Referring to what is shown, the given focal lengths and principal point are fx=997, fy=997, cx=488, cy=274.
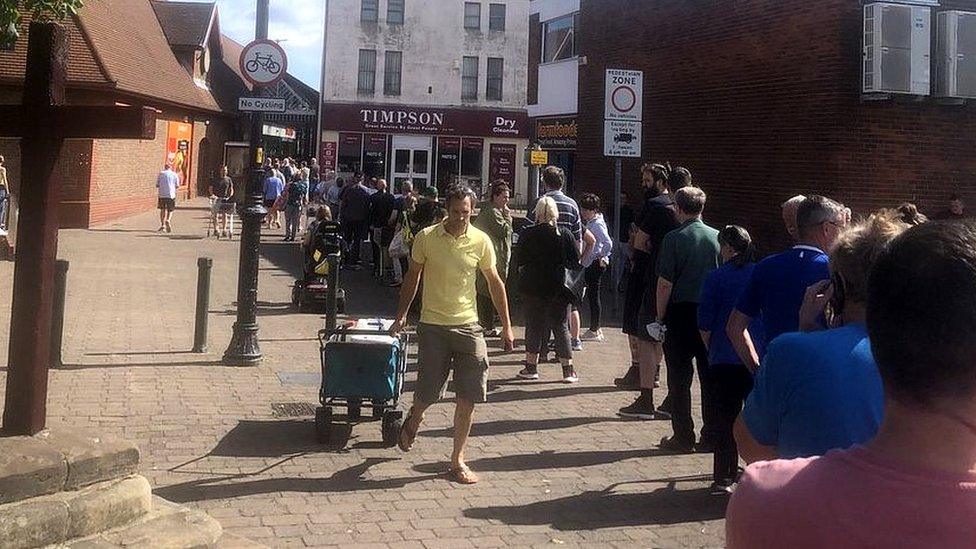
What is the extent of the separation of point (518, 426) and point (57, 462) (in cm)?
396

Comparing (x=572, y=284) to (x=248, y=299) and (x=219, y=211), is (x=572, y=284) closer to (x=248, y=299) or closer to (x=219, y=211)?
(x=248, y=299)

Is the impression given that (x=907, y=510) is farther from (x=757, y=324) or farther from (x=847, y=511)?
(x=757, y=324)

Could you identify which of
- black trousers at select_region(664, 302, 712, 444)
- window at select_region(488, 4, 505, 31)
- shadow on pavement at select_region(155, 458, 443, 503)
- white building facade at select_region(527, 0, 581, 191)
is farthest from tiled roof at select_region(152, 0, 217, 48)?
shadow on pavement at select_region(155, 458, 443, 503)

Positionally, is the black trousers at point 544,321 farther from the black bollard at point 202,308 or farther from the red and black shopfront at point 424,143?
the red and black shopfront at point 424,143

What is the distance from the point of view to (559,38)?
26.4 metres

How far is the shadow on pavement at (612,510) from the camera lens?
5.70 m

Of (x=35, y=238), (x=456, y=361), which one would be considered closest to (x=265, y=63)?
(x=456, y=361)

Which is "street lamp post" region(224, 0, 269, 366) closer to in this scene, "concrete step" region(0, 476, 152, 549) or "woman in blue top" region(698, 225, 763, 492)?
"concrete step" region(0, 476, 152, 549)

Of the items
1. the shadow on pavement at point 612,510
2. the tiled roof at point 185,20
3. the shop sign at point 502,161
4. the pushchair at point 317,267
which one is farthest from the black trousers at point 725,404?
the shop sign at point 502,161

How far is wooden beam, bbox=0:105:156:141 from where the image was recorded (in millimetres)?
4789

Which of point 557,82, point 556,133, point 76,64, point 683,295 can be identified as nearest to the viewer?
point 683,295

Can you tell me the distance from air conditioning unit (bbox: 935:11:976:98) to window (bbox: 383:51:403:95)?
3662cm

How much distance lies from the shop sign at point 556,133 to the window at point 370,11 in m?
25.5

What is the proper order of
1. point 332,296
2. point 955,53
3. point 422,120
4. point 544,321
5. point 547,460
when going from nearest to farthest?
point 547,460 → point 544,321 → point 332,296 → point 955,53 → point 422,120
